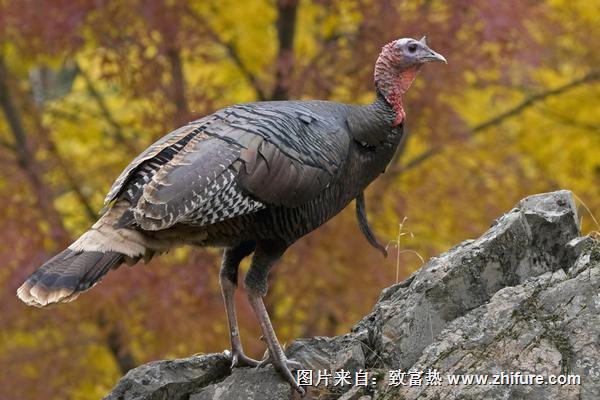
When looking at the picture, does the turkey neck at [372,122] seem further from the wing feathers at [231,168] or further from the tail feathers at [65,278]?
the tail feathers at [65,278]

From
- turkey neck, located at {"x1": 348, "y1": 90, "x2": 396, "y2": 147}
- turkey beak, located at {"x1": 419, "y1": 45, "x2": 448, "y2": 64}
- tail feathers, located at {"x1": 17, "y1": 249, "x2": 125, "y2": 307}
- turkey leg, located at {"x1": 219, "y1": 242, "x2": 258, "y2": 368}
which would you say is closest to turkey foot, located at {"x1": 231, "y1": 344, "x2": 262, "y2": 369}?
turkey leg, located at {"x1": 219, "y1": 242, "x2": 258, "y2": 368}

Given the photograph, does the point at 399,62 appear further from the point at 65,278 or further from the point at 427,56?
the point at 65,278

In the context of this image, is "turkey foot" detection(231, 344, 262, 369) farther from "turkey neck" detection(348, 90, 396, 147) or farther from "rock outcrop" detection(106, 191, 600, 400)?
"turkey neck" detection(348, 90, 396, 147)

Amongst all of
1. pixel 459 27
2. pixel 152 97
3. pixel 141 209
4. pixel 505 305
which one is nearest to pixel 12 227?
pixel 152 97

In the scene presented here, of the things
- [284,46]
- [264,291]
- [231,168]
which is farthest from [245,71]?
[231,168]

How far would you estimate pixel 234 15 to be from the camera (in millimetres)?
10133

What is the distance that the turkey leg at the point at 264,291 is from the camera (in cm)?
511

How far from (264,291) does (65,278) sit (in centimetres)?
109

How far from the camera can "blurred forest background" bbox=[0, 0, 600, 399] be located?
892cm

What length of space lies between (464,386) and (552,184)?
6.69m

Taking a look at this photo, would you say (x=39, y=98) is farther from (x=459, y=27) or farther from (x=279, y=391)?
(x=279, y=391)

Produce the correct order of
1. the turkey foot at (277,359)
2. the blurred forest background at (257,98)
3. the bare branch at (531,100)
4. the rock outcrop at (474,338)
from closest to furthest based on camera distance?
the rock outcrop at (474,338)
the turkey foot at (277,359)
the blurred forest background at (257,98)
the bare branch at (531,100)

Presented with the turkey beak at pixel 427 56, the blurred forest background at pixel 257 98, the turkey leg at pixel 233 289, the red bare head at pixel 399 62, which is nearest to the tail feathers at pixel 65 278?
the turkey leg at pixel 233 289

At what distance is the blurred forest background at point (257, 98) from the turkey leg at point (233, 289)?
2.62 meters
